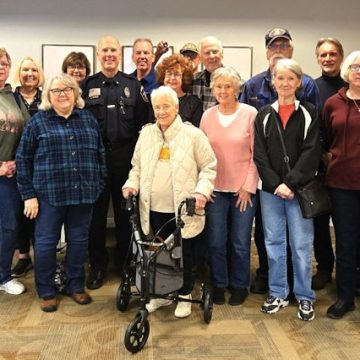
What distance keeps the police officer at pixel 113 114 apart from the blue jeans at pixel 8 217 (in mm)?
543

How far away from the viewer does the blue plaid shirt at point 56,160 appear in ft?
8.87

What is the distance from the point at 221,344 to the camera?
99.0 inches

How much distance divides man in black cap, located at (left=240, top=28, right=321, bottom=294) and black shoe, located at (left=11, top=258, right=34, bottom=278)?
5.85 ft

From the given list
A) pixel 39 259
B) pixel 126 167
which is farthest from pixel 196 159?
pixel 39 259

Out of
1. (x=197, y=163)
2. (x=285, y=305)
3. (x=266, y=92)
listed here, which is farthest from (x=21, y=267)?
(x=266, y=92)

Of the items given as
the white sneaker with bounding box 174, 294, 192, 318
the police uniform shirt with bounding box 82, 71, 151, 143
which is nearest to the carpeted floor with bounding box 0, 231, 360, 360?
the white sneaker with bounding box 174, 294, 192, 318

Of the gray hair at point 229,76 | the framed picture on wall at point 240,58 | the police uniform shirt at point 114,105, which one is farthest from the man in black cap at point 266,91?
the framed picture on wall at point 240,58

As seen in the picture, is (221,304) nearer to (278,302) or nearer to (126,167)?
(278,302)

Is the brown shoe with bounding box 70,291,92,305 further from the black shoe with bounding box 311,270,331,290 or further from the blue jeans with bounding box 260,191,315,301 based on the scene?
the black shoe with bounding box 311,270,331,290

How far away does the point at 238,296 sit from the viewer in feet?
9.95

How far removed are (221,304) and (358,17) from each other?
4.13 m

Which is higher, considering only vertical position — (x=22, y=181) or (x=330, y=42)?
(x=330, y=42)

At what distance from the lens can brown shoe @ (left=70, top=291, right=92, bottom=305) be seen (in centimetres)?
301

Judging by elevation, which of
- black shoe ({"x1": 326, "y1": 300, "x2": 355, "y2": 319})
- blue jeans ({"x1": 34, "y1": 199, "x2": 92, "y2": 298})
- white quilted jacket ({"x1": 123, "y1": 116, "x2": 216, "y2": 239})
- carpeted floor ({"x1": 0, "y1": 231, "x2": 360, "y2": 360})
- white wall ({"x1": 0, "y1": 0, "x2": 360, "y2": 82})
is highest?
white wall ({"x1": 0, "y1": 0, "x2": 360, "y2": 82})
